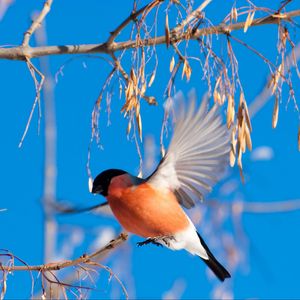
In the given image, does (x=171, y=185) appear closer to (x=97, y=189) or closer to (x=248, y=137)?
(x=97, y=189)

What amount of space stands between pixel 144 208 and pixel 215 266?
45cm

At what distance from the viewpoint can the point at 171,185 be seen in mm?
1961

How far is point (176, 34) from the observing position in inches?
55.5

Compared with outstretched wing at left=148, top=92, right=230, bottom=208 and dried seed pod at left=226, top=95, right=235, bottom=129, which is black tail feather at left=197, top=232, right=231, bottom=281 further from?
dried seed pod at left=226, top=95, right=235, bottom=129

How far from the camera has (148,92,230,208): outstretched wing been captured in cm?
176

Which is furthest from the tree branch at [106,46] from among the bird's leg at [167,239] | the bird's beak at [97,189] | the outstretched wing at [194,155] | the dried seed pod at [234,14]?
the bird's leg at [167,239]

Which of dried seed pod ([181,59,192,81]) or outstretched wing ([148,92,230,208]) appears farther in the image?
outstretched wing ([148,92,230,208])

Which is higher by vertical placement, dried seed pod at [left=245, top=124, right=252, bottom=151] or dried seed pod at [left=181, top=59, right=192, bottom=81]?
dried seed pod at [left=181, top=59, right=192, bottom=81]

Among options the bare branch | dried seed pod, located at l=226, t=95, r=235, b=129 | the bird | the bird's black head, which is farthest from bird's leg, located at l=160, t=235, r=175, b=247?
the bare branch

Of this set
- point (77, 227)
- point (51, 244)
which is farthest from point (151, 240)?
point (51, 244)

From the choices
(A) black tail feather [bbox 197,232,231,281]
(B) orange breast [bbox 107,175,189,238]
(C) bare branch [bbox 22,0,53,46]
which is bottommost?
(A) black tail feather [bbox 197,232,231,281]

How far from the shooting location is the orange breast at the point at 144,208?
1902 mm

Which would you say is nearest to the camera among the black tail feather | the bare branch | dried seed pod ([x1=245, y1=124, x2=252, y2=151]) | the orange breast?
dried seed pod ([x1=245, y1=124, x2=252, y2=151])

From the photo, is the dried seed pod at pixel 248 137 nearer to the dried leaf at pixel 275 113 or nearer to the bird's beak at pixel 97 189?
the dried leaf at pixel 275 113
